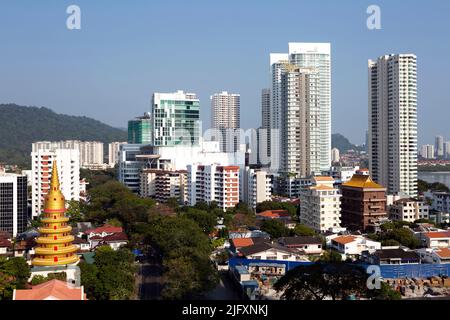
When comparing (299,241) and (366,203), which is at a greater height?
(366,203)

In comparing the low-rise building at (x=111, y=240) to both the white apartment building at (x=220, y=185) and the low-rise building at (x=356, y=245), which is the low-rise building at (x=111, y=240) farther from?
the white apartment building at (x=220, y=185)

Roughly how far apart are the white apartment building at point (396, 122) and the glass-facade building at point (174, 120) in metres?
6.79

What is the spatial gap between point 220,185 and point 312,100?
645cm

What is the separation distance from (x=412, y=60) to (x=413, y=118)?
1670 millimetres

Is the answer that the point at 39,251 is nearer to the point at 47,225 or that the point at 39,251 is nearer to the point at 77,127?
the point at 47,225

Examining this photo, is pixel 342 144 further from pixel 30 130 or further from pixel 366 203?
pixel 366 203

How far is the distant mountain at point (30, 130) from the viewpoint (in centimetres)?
2845

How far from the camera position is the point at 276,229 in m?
9.98

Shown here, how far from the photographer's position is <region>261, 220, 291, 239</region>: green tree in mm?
9922

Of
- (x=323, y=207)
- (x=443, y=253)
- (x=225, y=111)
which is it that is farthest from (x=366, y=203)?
(x=225, y=111)

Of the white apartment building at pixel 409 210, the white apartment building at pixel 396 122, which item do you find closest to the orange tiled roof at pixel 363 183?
the white apartment building at pixel 409 210

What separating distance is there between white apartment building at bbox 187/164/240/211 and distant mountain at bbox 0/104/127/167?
43.9 feet

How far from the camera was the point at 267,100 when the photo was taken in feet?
80.1
